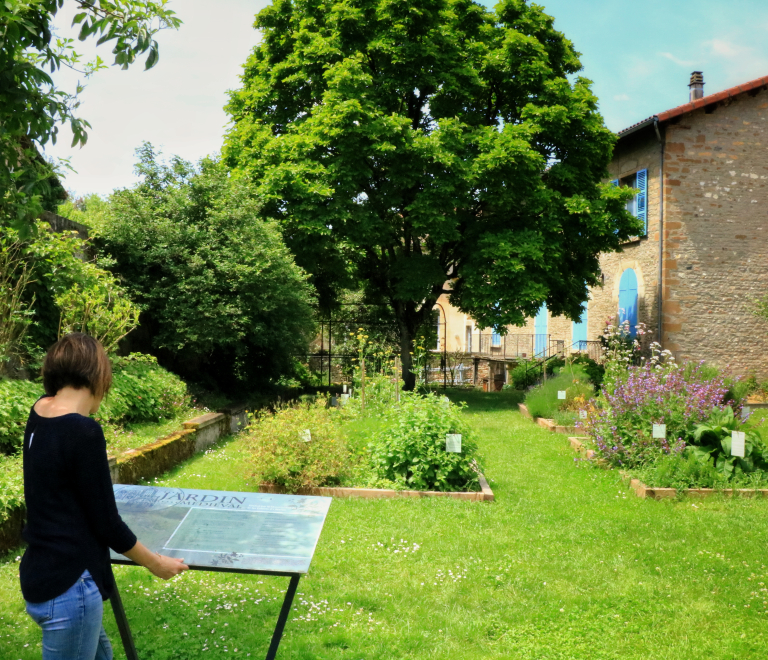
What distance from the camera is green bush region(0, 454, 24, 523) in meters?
5.09

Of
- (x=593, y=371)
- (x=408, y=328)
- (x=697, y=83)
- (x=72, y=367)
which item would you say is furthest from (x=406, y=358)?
(x=72, y=367)

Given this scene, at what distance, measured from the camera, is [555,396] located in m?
13.2

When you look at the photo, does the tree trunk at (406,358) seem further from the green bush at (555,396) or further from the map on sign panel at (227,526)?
the map on sign panel at (227,526)

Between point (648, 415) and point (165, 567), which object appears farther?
point (648, 415)

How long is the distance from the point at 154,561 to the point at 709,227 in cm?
1854

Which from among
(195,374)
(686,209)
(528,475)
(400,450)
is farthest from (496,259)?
(400,450)

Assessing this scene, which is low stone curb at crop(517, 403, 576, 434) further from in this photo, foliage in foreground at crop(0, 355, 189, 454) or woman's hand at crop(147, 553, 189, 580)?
woman's hand at crop(147, 553, 189, 580)

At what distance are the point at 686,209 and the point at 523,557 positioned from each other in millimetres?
15108

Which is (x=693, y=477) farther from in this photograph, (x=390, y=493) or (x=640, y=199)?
(x=640, y=199)

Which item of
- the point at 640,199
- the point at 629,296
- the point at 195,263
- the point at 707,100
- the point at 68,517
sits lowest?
the point at 68,517

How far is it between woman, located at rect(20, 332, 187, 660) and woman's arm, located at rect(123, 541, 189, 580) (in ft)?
0.17

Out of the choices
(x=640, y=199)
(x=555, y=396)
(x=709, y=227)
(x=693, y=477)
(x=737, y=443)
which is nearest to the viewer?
(x=737, y=443)

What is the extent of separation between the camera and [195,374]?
14289 mm

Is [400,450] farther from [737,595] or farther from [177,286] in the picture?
[177,286]
